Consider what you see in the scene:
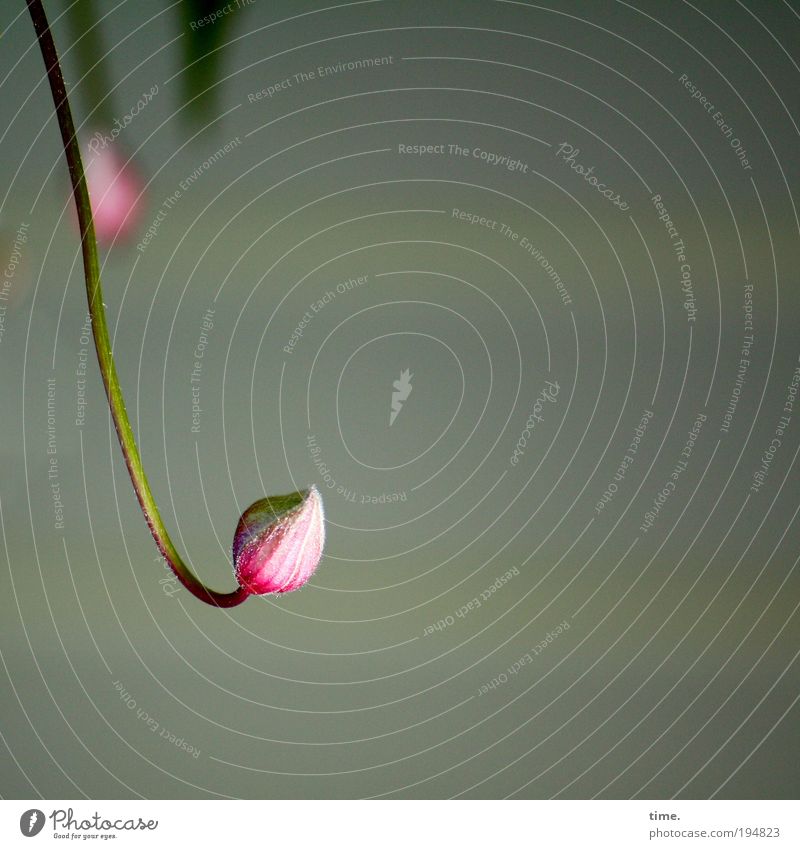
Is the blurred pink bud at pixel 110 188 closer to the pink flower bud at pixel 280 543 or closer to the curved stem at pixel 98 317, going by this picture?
the curved stem at pixel 98 317

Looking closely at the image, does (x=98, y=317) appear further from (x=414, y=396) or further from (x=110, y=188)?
(x=414, y=396)

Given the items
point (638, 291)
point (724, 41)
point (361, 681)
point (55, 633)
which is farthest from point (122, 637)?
point (724, 41)

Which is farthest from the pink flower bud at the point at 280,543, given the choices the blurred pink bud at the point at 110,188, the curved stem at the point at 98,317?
the blurred pink bud at the point at 110,188

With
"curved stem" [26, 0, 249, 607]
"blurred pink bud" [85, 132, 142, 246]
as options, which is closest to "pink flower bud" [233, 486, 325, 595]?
"curved stem" [26, 0, 249, 607]

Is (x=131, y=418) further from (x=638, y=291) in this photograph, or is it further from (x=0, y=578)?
(x=638, y=291)

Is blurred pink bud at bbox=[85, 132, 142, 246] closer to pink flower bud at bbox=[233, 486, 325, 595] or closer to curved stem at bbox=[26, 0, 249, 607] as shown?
curved stem at bbox=[26, 0, 249, 607]

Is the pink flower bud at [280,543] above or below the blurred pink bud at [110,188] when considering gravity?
below
